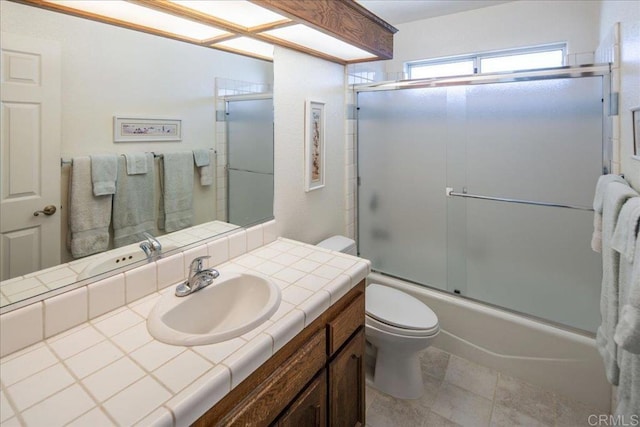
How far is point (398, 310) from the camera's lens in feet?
6.12

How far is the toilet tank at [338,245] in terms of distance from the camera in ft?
7.13

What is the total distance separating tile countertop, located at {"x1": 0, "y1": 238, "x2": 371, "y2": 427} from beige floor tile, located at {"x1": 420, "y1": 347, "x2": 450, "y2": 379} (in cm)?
129

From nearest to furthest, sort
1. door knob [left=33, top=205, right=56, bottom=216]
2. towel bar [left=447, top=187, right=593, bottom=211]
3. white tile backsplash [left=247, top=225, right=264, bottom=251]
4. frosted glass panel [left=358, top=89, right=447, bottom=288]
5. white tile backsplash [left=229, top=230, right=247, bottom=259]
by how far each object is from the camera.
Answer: door knob [left=33, top=205, right=56, bottom=216], white tile backsplash [left=229, top=230, right=247, bottom=259], white tile backsplash [left=247, top=225, right=264, bottom=251], towel bar [left=447, top=187, right=593, bottom=211], frosted glass panel [left=358, top=89, right=447, bottom=288]

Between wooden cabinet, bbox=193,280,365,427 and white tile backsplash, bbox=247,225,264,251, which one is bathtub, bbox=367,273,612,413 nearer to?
wooden cabinet, bbox=193,280,365,427

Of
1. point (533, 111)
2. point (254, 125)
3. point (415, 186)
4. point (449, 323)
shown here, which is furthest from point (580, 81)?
point (254, 125)

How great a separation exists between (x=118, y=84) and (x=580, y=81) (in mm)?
2204

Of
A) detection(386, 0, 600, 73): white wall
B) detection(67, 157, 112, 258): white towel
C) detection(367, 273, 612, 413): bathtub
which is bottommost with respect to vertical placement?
detection(367, 273, 612, 413): bathtub

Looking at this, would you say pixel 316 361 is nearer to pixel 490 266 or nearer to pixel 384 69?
pixel 490 266

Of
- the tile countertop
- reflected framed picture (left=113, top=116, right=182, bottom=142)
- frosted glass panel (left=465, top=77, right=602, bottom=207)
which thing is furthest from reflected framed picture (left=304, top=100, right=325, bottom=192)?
the tile countertop

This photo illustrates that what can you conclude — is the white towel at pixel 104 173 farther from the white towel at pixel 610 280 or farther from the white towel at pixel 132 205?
the white towel at pixel 610 280

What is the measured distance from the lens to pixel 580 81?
1.80 metres

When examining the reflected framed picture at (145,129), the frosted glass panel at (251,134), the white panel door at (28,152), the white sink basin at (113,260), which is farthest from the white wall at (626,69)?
the white panel door at (28,152)

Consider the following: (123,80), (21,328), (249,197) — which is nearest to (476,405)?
(249,197)

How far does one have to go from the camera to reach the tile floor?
1.72m
